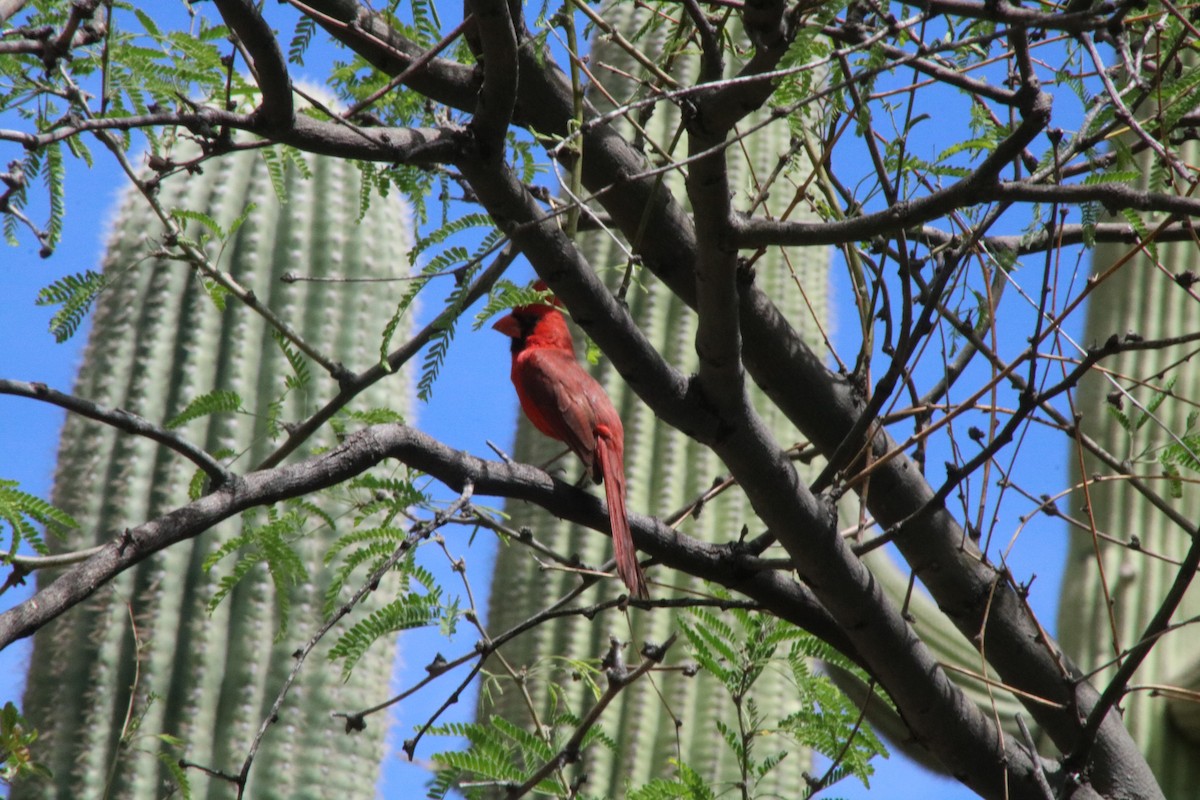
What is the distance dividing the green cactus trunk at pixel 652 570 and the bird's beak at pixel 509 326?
0.43 m

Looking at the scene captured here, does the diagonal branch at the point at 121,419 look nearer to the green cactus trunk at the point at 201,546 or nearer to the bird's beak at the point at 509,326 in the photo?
the bird's beak at the point at 509,326

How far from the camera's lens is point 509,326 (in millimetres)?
3586

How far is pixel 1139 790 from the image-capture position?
237cm

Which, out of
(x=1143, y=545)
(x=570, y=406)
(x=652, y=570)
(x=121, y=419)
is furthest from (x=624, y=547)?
(x=1143, y=545)

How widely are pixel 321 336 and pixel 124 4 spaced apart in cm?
176

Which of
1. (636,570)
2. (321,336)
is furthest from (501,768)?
(321,336)

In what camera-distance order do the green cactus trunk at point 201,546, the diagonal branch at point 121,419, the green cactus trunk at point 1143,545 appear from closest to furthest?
the diagonal branch at point 121,419 → the green cactus trunk at point 1143,545 → the green cactus trunk at point 201,546

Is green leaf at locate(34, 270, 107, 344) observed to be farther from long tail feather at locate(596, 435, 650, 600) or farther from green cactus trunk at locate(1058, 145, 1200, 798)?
green cactus trunk at locate(1058, 145, 1200, 798)

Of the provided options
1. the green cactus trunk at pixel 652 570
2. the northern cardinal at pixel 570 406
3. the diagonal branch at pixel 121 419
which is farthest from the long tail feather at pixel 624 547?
the green cactus trunk at pixel 652 570

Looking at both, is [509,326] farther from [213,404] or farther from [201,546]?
[201,546]

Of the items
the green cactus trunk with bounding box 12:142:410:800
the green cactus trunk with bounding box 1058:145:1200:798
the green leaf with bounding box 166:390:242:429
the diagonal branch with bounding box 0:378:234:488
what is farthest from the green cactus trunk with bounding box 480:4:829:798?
the diagonal branch with bounding box 0:378:234:488

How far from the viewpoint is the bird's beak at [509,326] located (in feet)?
11.7

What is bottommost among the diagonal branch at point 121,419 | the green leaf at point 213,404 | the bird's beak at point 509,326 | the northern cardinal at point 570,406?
the diagonal branch at point 121,419

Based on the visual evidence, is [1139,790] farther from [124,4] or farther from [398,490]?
[124,4]
